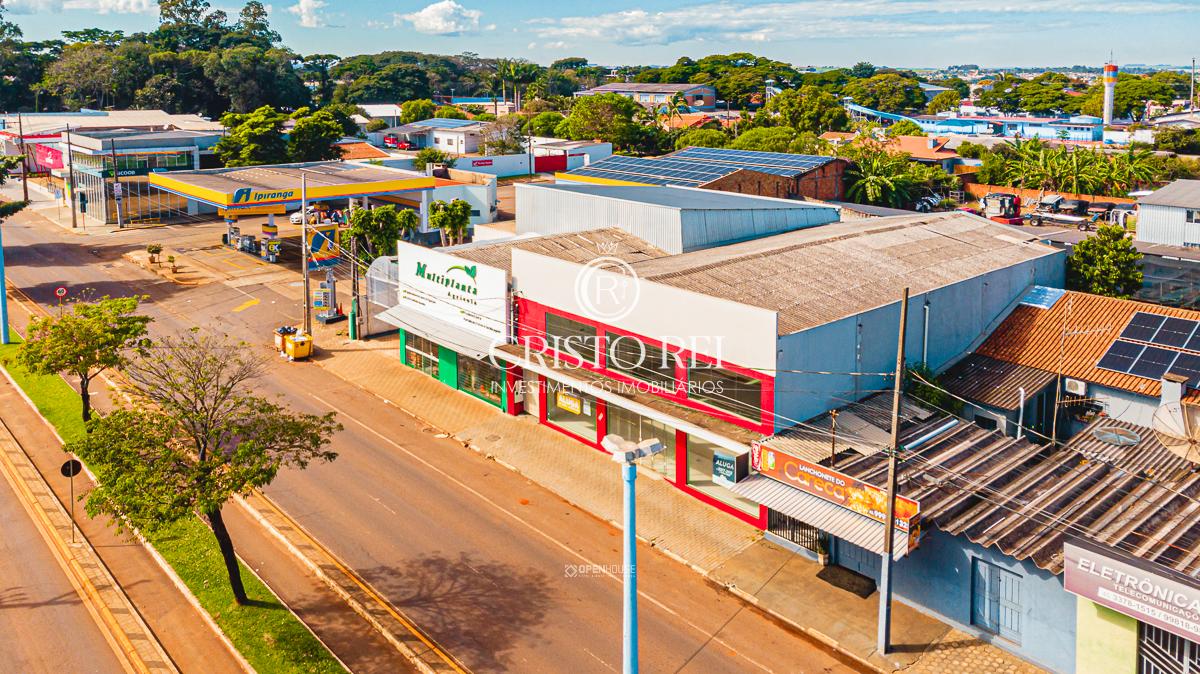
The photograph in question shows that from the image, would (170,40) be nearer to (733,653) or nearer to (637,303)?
(637,303)

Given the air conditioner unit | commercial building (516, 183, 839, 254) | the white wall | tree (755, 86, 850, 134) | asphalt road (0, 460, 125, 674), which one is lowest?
asphalt road (0, 460, 125, 674)

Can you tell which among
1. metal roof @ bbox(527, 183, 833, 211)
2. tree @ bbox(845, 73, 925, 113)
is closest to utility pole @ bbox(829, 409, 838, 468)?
metal roof @ bbox(527, 183, 833, 211)

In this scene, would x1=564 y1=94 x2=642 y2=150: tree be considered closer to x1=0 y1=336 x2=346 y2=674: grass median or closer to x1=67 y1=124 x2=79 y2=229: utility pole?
x1=67 y1=124 x2=79 y2=229: utility pole

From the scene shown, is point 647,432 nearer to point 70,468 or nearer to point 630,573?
point 630,573

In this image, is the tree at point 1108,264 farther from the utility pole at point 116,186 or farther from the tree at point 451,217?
the utility pole at point 116,186

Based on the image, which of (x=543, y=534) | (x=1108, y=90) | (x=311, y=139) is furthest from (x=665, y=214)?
(x=1108, y=90)

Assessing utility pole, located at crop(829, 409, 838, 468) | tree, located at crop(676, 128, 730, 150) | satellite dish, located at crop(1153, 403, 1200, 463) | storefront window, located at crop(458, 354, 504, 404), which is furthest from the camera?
tree, located at crop(676, 128, 730, 150)
